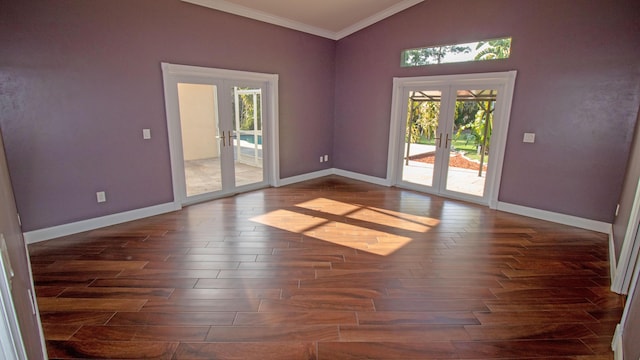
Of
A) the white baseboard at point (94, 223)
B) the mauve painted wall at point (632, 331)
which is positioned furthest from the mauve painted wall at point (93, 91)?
the mauve painted wall at point (632, 331)

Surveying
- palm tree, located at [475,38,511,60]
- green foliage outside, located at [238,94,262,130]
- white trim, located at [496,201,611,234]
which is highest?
palm tree, located at [475,38,511,60]

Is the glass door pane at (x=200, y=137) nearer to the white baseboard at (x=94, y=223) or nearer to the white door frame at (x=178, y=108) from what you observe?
the white door frame at (x=178, y=108)

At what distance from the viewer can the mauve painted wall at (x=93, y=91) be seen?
10.9ft

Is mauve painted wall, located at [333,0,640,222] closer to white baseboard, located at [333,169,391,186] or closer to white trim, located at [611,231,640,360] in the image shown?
white baseboard, located at [333,169,391,186]

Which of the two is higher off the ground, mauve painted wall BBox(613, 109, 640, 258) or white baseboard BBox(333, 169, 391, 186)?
mauve painted wall BBox(613, 109, 640, 258)

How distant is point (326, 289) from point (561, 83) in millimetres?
4187

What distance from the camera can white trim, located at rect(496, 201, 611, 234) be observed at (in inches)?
164

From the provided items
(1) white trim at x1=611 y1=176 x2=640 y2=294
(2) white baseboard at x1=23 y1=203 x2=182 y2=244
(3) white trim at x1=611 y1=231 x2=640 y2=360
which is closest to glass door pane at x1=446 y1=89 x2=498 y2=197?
(1) white trim at x1=611 y1=176 x2=640 y2=294

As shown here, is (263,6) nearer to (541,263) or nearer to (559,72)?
(559,72)

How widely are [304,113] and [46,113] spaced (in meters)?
4.09

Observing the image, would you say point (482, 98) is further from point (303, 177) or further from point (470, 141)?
point (303, 177)

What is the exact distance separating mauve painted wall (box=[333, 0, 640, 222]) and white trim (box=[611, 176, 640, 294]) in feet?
5.82

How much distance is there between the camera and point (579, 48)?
158 inches

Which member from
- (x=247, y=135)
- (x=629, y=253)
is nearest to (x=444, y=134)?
(x=629, y=253)
